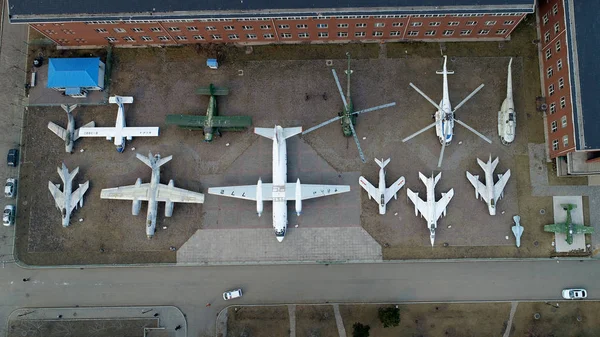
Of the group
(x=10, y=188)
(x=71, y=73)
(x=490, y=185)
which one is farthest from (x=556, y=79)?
(x=10, y=188)

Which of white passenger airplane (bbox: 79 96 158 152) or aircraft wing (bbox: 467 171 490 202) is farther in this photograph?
white passenger airplane (bbox: 79 96 158 152)

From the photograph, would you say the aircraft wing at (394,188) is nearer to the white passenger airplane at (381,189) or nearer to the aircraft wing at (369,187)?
the white passenger airplane at (381,189)

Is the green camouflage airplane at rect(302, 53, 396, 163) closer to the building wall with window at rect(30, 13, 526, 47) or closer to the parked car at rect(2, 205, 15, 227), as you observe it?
the building wall with window at rect(30, 13, 526, 47)

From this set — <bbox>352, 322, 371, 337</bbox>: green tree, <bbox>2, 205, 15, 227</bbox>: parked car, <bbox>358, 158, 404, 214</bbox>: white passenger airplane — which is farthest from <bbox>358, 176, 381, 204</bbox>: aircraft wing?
<bbox>2, 205, 15, 227</bbox>: parked car

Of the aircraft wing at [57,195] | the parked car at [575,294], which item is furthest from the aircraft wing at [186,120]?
the parked car at [575,294]

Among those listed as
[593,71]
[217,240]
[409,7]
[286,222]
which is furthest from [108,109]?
[593,71]

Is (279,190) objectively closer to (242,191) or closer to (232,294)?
(242,191)
